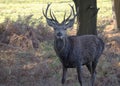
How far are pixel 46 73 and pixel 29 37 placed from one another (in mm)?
4031

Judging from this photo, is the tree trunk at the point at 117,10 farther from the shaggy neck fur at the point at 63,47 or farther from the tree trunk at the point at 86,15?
the shaggy neck fur at the point at 63,47

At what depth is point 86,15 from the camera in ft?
45.0

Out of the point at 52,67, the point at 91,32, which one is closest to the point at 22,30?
the point at 91,32

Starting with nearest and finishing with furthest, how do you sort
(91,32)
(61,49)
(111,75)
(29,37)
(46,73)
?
(61,49)
(111,75)
(46,73)
(91,32)
(29,37)

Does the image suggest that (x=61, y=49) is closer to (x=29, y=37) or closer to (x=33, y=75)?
(x=33, y=75)

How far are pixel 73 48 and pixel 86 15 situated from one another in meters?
4.05

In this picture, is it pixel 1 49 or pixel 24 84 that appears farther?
pixel 1 49

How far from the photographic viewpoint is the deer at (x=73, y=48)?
368 inches

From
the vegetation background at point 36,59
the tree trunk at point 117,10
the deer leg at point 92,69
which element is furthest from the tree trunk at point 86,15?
the tree trunk at point 117,10

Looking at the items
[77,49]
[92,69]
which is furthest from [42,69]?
[77,49]

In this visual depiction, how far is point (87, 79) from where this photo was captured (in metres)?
11.3

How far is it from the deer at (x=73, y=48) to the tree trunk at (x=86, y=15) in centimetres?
305

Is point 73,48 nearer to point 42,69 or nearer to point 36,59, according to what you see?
point 42,69

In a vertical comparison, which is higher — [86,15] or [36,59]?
[86,15]
